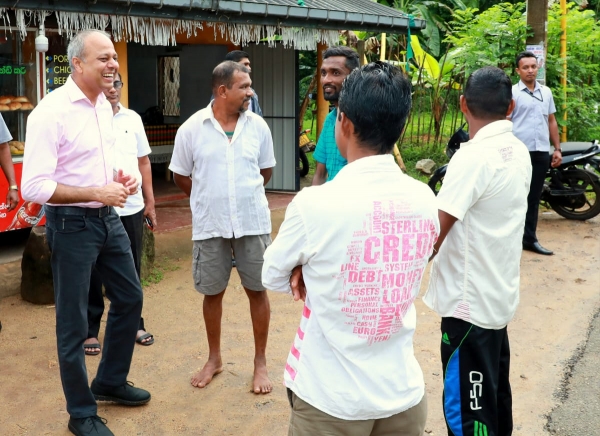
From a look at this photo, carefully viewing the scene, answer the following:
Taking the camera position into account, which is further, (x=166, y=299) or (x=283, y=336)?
(x=166, y=299)

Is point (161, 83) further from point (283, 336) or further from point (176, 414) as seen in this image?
point (176, 414)

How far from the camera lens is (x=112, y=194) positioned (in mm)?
3730

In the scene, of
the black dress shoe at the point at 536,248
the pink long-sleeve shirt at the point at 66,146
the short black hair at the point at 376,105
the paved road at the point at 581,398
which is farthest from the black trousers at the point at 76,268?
the black dress shoe at the point at 536,248

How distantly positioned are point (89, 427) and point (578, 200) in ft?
25.1

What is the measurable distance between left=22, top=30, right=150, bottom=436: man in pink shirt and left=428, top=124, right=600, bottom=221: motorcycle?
6.20 meters

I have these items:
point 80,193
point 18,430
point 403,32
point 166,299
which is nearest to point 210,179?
point 80,193

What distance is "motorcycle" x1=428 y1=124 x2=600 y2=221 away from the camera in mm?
9453

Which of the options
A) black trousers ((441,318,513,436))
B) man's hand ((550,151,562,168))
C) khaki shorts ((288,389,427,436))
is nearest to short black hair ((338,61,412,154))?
khaki shorts ((288,389,427,436))

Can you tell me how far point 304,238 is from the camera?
2189 mm

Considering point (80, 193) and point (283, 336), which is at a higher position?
point (80, 193)

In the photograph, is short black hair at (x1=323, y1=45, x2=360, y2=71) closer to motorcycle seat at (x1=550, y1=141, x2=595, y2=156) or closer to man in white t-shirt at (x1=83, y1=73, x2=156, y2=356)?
man in white t-shirt at (x1=83, y1=73, x2=156, y2=356)

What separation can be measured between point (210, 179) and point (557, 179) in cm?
629

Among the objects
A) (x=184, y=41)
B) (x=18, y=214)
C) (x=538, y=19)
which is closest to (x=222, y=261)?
(x=18, y=214)

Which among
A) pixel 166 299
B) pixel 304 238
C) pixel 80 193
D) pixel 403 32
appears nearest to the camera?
pixel 304 238
